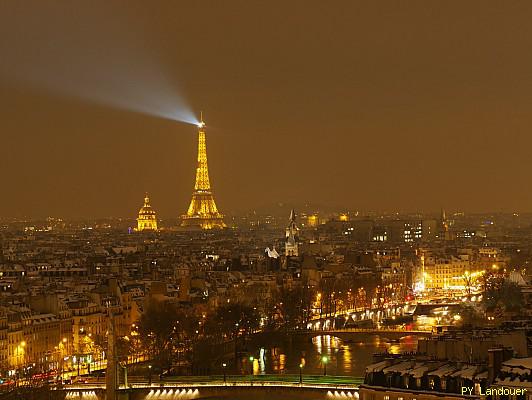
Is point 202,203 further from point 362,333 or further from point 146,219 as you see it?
point 362,333

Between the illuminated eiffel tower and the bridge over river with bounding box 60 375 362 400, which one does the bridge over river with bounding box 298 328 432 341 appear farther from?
the illuminated eiffel tower

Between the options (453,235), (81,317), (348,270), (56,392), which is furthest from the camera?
(453,235)

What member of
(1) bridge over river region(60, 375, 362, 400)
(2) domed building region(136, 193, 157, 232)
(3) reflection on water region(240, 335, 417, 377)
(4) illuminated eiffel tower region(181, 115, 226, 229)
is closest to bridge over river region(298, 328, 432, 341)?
(3) reflection on water region(240, 335, 417, 377)

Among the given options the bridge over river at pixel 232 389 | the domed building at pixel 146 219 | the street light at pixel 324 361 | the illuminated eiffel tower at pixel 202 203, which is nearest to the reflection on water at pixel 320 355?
the street light at pixel 324 361

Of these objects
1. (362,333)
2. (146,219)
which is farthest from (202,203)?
(362,333)

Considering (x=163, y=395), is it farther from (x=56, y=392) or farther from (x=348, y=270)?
(x=348, y=270)

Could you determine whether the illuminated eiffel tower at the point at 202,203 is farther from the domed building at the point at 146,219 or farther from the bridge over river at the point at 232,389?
the bridge over river at the point at 232,389

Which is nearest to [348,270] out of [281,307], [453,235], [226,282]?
[226,282]
